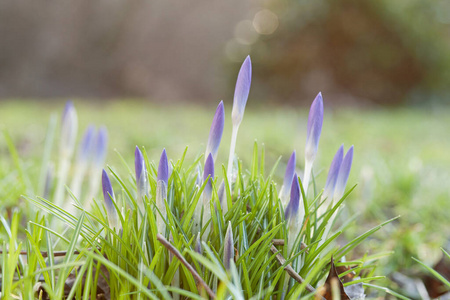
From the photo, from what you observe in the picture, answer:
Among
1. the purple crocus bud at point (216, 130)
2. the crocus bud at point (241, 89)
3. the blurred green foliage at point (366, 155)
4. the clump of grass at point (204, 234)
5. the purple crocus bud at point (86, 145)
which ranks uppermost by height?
the crocus bud at point (241, 89)

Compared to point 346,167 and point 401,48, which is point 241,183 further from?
point 401,48

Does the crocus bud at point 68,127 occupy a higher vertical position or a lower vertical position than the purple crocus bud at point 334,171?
higher

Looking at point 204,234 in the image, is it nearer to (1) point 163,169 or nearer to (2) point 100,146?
(1) point 163,169

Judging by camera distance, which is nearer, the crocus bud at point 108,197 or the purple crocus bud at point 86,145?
the crocus bud at point 108,197

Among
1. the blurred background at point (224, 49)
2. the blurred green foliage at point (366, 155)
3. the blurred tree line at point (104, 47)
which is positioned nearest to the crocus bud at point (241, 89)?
the blurred green foliage at point (366, 155)

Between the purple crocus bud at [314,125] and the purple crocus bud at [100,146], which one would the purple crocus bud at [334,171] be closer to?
the purple crocus bud at [314,125]

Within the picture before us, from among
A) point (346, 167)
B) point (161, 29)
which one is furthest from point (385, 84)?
point (346, 167)
